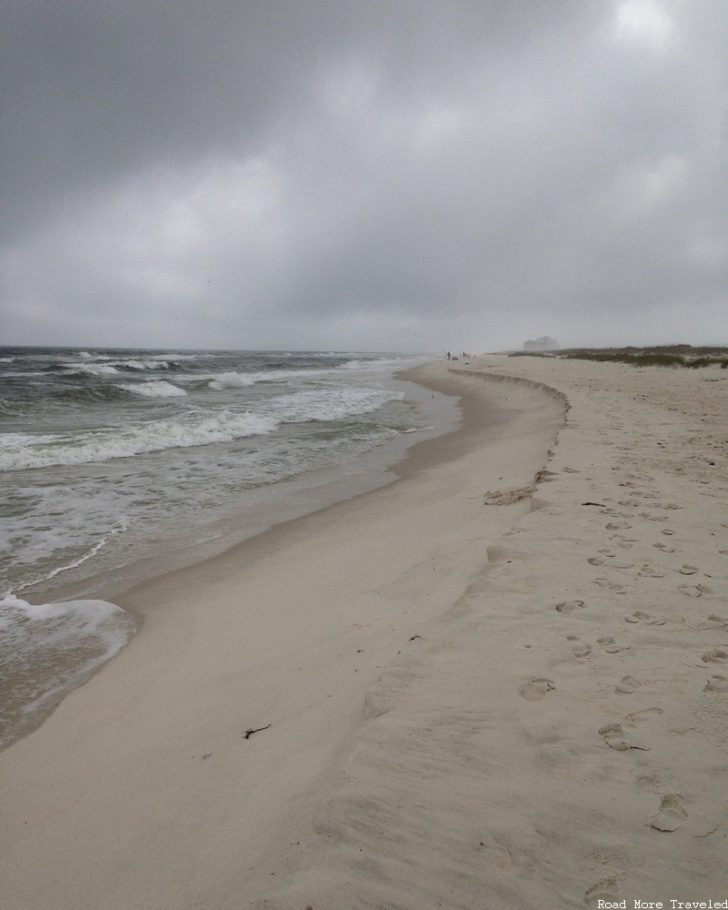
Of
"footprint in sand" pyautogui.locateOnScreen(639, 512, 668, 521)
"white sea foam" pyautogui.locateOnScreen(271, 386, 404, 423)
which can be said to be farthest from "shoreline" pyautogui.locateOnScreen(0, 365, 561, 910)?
"white sea foam" pyautogui.locateOnScreen(271, 386, 404, 423)

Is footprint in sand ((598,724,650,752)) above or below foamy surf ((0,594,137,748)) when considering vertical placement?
above

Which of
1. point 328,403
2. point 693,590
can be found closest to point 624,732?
point 693,590

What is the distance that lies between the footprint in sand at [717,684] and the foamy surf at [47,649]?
3.88 meters

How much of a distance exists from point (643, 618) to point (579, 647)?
58 centimetres

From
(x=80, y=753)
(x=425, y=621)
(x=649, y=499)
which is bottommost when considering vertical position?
(x=80, y=753)

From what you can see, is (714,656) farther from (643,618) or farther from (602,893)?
(602,893)

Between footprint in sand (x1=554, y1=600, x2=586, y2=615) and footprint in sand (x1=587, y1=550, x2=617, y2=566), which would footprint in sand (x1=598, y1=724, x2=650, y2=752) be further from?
footprint in sand (x1=587, y1=550, x2=617, y2=566)

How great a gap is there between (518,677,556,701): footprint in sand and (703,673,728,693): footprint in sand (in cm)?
74

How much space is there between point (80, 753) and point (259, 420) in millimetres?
12893

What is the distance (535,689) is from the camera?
2.44 metres

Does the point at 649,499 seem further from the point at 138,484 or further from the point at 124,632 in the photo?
the point at 138,484

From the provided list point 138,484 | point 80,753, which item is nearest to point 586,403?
point 138,484

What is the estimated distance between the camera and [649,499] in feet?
17.0

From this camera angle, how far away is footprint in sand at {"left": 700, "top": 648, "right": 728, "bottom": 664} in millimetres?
2542
